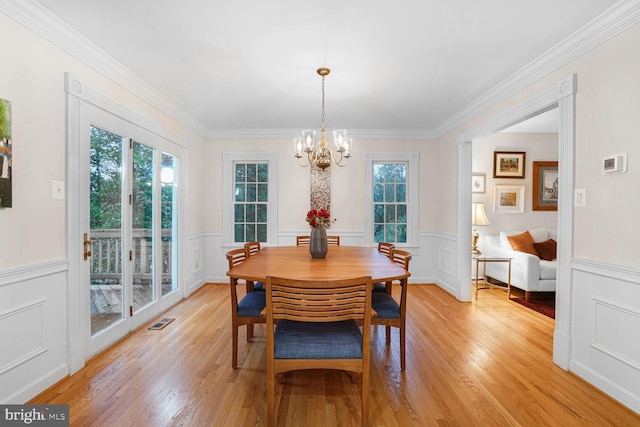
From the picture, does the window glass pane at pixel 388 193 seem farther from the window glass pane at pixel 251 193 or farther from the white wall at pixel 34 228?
the white wall at pixel 34 228

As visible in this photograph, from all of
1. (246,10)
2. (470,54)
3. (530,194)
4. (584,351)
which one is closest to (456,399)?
(584,351)

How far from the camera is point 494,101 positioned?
3.42 meters

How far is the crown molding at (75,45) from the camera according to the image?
1.92 metres

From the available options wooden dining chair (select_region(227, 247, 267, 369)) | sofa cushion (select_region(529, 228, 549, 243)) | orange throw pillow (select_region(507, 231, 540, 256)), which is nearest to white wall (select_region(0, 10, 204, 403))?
wooden dining chair (select_region(227, 247, 267, 369))

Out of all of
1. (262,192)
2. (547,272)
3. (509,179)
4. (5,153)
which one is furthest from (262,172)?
(547,272)

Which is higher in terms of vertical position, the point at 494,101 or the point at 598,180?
the point at 494,101

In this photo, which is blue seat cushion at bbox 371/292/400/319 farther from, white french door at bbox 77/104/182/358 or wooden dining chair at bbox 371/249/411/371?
white french door at bbox 77/104/182/358

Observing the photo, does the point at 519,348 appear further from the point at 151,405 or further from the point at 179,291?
the point at 179,291

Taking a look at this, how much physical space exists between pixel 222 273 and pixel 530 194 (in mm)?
5491

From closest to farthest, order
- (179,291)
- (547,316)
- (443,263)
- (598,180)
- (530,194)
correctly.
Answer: (598,180) → (547,316) → (179,291) → (443,263) → (530,194)

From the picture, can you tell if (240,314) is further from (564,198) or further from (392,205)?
(392,205)

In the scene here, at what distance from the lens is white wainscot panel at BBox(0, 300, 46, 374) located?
1849mm

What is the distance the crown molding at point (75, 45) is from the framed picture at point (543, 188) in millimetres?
5882

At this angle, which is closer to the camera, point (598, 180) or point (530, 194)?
point (598, 180)
